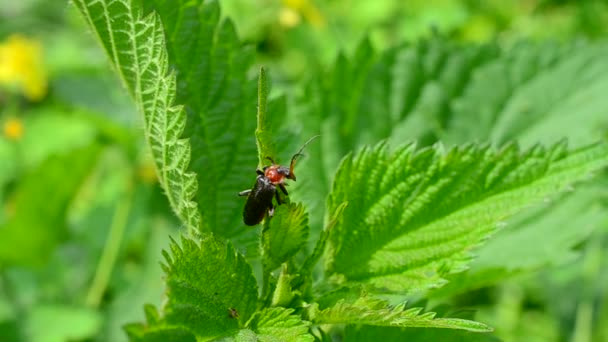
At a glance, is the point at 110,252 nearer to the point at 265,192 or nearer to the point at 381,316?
the point at 265,192

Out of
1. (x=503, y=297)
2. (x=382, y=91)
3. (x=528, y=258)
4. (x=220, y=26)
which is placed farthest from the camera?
(x=503, y=297)

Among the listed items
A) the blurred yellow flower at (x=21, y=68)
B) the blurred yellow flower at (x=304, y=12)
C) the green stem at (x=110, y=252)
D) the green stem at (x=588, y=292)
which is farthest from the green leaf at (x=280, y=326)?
the blurred yellow flower at (x=21, y=68)

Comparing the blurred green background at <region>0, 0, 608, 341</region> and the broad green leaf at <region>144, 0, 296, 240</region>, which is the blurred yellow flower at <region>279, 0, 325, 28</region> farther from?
the broad green leaf at <region>144, 0, 296, 240</region>

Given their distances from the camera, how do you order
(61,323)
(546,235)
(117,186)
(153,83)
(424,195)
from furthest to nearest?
(117,186) < (61,323) < (546,235) < (424,195) < (153,83)

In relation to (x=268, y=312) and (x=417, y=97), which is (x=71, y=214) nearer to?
(x=417, y=97)

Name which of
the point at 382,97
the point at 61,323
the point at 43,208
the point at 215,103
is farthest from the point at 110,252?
the point at 215,103

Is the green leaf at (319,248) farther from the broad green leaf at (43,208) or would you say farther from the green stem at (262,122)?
the broad green leaf at (43,208)

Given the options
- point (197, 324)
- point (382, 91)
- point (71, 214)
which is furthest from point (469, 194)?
point (71, 214)
